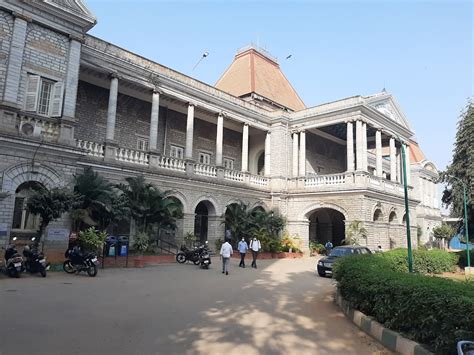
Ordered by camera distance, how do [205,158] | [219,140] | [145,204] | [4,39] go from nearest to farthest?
1. [4,39]
2. [145,204]
3. [219,140]
4. [205,158]

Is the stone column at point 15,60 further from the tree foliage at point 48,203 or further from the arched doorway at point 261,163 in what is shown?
the arched doorway at point 261,163

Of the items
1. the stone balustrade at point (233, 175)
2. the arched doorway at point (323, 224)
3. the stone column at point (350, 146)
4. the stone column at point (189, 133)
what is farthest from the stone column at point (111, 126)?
the arched doorway at point (323, 224)

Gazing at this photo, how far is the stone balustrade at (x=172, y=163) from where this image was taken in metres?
18.1

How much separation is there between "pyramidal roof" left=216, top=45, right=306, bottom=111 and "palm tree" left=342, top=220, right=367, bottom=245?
11.9 m

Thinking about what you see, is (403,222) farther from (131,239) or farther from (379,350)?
(379,350)

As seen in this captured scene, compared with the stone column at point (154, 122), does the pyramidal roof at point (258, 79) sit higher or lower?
higher

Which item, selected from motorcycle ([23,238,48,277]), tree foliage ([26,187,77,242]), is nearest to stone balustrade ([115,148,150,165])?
tree foliage ([26,187,77,242])

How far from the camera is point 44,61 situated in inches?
531

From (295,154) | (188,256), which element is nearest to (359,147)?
(295,154)

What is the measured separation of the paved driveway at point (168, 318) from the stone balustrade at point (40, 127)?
→ 5019mm

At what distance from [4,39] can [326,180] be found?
17.2m

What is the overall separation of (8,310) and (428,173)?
4480cm

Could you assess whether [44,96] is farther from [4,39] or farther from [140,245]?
[140,245]

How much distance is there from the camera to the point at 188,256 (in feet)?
50.2
